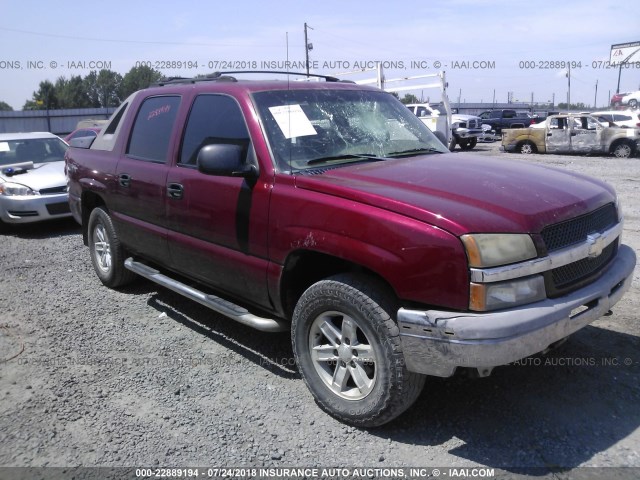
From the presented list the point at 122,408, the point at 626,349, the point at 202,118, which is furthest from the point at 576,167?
the point at 122,408

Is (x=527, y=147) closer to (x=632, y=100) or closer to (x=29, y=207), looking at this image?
(x=632, y=100)

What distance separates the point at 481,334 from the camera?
253cm

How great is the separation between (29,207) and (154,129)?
4.85 metres

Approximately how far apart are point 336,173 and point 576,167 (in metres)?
15.0

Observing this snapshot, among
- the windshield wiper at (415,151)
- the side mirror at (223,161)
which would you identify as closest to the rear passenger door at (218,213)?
the side mirror at (223,161)

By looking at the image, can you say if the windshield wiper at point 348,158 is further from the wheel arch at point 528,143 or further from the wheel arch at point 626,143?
the wheel arch at point 528,143

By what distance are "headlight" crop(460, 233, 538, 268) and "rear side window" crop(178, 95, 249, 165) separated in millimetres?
1722

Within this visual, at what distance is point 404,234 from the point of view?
2.70 meters

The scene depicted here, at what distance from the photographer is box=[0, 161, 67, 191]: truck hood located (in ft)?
28.2

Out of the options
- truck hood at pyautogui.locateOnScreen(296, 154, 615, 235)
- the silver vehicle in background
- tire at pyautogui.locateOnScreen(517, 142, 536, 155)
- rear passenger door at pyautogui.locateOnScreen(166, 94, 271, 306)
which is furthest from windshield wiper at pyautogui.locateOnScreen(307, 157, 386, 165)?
tire at pyautogui.locateOnScreen(517, 142, 536, 155)

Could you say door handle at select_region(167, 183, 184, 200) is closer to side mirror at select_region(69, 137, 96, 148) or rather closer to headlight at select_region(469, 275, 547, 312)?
side mirror at select_region(69, 137, 96, 148)

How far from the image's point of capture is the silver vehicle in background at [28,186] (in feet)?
27.6

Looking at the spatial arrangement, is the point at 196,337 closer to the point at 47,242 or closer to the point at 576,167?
the point at 47,242

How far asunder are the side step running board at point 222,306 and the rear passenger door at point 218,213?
0.10 metres
